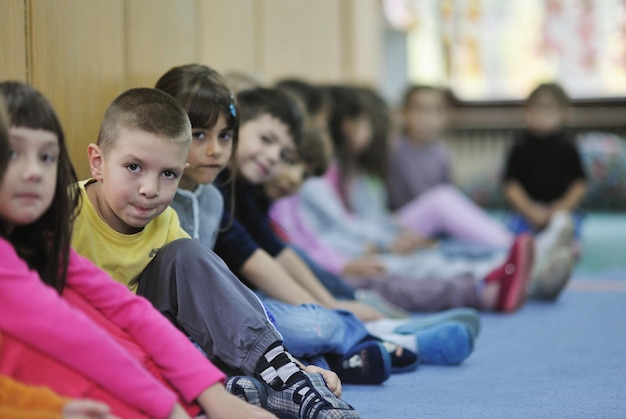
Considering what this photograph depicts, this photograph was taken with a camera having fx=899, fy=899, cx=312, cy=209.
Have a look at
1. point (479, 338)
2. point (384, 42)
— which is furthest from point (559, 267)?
point (384, 42)

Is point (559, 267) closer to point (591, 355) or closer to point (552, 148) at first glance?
point (591, 355)

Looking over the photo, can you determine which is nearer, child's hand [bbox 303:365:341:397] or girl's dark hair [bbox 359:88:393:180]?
child's hand [bbox 303:365:341:397]

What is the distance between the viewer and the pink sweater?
1.14 m

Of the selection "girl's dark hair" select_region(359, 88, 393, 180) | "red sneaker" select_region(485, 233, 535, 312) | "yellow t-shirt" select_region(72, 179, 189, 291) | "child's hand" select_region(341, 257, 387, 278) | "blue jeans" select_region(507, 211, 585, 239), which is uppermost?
"yellow t-shirt" select_region(72, 179, 189, 291)

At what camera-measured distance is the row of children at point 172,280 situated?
117 centimetres

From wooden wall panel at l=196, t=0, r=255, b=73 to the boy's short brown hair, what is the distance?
1.15 m

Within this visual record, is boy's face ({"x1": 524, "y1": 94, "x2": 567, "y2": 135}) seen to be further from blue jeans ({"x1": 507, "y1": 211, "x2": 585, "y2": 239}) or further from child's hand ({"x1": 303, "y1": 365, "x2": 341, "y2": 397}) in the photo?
child's hand ({"x1": 303, "y1": 365, "x2": 341, "y2": 397})

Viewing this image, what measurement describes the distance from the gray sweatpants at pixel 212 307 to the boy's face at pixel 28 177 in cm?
30

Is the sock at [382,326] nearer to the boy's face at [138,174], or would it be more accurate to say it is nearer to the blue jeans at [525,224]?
the boy's face at [138,174]

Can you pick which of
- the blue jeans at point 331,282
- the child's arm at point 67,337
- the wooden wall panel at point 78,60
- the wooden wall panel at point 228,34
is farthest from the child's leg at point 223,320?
the wooden wall panel at point 228,34

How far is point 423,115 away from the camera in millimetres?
4371

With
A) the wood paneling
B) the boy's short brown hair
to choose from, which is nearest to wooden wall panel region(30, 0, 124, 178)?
the wood paneling

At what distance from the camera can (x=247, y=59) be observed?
3271 millimetres

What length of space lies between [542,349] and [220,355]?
1016mm
